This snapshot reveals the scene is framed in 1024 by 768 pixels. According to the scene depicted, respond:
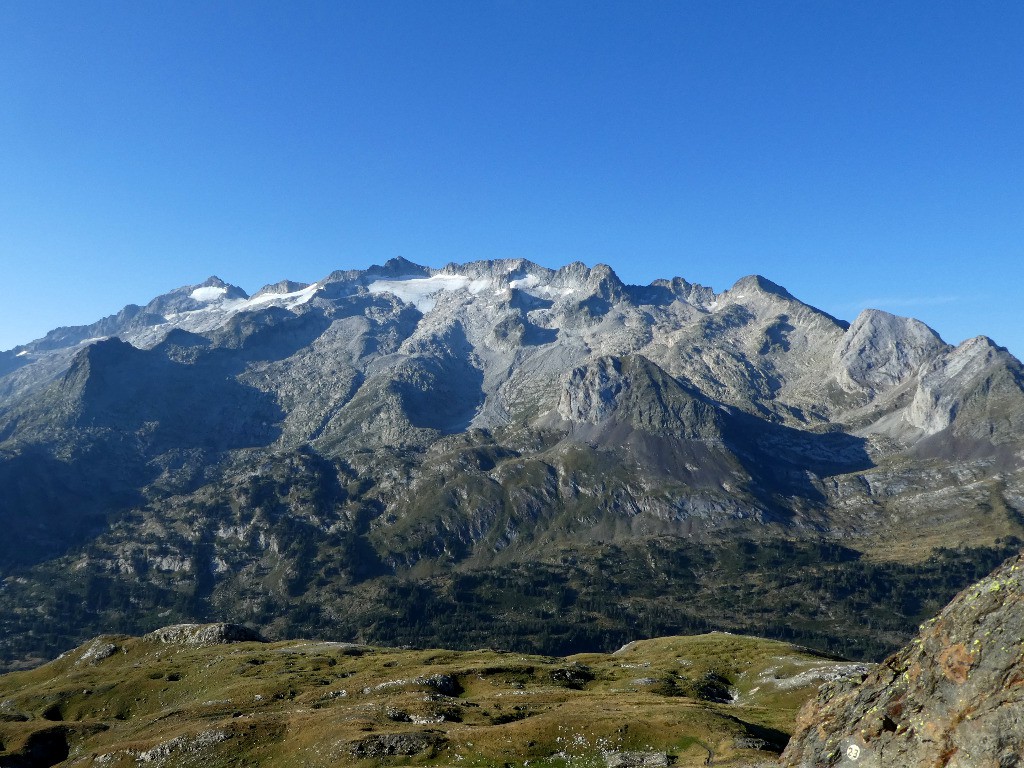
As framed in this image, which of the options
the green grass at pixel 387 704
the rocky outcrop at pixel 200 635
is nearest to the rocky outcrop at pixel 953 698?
the green grass at pixel 387 704

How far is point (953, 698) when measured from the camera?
2827cm

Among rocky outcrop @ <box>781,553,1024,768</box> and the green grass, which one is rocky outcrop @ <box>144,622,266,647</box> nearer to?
the green grass

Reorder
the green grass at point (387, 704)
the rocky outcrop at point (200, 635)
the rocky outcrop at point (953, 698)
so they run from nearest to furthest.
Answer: the rocky outcrop at point (953, 698) → the green grass at point (387, 704) → the rocky outcrop at point (200, 635)

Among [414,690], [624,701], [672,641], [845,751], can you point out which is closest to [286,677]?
[414,690]

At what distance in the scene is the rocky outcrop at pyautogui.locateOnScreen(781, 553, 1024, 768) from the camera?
26281 mm

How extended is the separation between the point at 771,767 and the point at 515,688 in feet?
215

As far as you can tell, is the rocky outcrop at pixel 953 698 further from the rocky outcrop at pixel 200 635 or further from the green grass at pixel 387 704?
the rocky outcrop at pixel 200 635

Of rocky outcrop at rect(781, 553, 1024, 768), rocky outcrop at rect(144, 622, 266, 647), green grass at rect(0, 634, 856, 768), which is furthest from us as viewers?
rocky outcrop at rect(144, 622, 266, 647)

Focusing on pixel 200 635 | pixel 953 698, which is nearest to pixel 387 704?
pixel 953 698

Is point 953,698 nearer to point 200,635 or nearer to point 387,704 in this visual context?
point 387,704

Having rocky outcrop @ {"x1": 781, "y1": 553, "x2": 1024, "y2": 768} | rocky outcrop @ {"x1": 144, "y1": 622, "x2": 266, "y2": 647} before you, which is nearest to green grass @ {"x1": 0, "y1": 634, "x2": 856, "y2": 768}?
rocky outcrop @ {"x1": 144, "y1": 622, "x2": 266, "y2": 647}

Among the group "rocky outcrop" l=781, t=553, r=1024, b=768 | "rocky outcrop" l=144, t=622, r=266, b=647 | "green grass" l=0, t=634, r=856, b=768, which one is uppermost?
"rocky outcrop" l=781, t=553, r=1024, b=768

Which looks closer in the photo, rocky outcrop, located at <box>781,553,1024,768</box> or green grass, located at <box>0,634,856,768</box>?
rocky outcrop, located at <box>781,553,1024,768</box>

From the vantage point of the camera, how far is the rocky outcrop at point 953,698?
86.2ft
